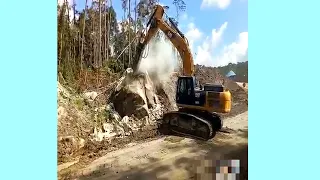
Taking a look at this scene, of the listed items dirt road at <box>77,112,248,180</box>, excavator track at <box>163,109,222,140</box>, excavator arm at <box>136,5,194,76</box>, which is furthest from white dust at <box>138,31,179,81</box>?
dirt road at <box>77,112,248,180</box>

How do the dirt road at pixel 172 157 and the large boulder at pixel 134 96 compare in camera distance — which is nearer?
the dirt road at pixel 172 157

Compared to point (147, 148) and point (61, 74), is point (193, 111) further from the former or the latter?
point (61, 74)

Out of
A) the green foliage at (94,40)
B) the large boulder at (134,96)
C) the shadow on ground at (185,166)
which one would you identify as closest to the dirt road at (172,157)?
the shadow on ground at (185,166)

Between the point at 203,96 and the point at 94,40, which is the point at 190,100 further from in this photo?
the point at 94,40

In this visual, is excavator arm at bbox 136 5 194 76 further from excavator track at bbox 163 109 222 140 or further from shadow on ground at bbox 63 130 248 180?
shadow on ground at bbox 63 130 248 180

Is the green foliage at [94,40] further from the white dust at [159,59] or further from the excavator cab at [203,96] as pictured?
the excavator cab at [203,96]

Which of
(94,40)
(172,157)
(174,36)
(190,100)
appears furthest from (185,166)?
(94,40)
